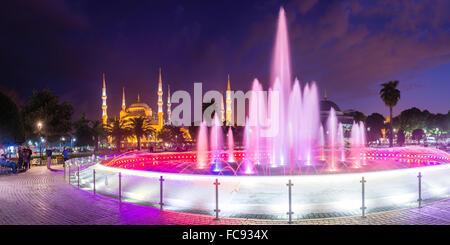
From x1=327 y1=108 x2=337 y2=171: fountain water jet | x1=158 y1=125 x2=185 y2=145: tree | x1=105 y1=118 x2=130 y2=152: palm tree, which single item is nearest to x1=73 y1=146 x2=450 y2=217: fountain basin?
x1=327 y1=108 x2=337 y2=171: fountain water jet

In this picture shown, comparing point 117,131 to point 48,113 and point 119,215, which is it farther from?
point 119,215

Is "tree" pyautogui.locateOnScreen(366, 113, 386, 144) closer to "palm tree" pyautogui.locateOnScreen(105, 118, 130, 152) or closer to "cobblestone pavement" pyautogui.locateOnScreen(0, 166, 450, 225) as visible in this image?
"palm tree" pyautogui.locateOnScreen(105, 118, 130, 152)

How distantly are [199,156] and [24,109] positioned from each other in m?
28.2

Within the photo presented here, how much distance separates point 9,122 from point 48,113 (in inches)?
379

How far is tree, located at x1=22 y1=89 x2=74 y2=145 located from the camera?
3653cm

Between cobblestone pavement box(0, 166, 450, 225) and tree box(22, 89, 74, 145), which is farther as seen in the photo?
tree box(22, 89, 74, 145)

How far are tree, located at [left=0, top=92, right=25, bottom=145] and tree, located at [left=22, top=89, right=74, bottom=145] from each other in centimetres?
682

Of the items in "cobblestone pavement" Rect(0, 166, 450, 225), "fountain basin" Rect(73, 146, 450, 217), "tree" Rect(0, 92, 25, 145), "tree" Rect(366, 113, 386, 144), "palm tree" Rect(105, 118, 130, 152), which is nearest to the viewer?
"cobblestone pavement" Rect(0, 166, 450, 225)

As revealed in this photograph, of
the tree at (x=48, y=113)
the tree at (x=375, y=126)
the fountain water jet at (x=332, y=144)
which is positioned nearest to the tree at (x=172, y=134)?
the tree at (x=48, y=113)

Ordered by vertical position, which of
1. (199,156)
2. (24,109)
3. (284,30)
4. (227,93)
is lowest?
(199,156)

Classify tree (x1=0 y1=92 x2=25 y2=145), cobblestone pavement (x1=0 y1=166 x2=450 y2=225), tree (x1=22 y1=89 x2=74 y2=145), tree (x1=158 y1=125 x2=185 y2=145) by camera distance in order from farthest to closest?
tree (x1=158 y1=125 x2=185 y2=145) → tree (x1=22 y1=89 x2=74 y2=145) → tree (x1=0 y1=92 x2=25 y2=145) → cobblestone pavement (x1=0 y1=166 x2=450 y2=225)
